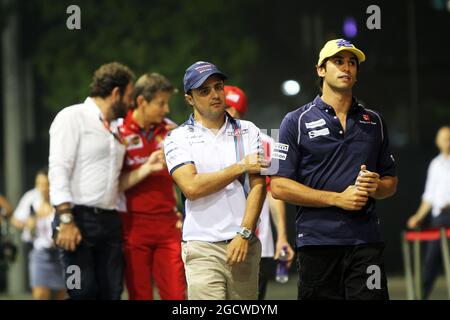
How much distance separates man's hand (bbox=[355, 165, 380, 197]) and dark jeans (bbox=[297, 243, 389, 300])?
14.9 inches

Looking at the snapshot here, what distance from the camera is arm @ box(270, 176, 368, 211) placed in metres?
6.32

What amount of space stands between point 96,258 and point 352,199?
8.95 ft

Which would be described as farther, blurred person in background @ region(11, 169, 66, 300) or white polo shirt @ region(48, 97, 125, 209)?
blurred person in background @ region(11, 169, 66, 300)

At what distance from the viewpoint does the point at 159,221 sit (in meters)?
8.73

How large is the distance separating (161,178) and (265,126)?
7.03 metres

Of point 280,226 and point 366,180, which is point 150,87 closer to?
point 280,226

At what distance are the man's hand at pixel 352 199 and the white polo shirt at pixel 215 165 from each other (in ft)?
2.10

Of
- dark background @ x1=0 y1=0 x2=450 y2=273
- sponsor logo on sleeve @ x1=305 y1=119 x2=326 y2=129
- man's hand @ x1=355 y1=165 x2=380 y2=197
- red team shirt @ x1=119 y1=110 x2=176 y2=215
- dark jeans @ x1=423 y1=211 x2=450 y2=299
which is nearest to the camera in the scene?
man's hand @ x1=355 y1=165 x2=380 y2=197

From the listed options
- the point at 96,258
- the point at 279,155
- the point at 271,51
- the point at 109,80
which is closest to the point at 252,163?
the point at 279,155

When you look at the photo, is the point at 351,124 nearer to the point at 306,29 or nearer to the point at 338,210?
the point at 338,210

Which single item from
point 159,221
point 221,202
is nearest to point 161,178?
point 159,221

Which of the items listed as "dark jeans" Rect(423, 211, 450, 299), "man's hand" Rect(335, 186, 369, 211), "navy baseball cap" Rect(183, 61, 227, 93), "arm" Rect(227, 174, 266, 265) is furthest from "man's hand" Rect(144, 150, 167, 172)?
"dark jeans" Rect(423, 211, 450, 299)

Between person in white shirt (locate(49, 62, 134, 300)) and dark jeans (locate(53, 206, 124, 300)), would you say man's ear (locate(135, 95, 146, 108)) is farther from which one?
dark jeans (locate(53, 206, 124, 300))

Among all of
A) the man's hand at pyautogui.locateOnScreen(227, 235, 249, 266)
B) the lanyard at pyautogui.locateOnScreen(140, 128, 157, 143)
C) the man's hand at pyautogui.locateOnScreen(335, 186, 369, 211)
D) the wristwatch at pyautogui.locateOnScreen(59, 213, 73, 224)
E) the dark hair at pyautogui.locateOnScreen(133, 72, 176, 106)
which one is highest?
the dark hair at pyautogui.locateOnScreen(133, 72, 176, 106)
